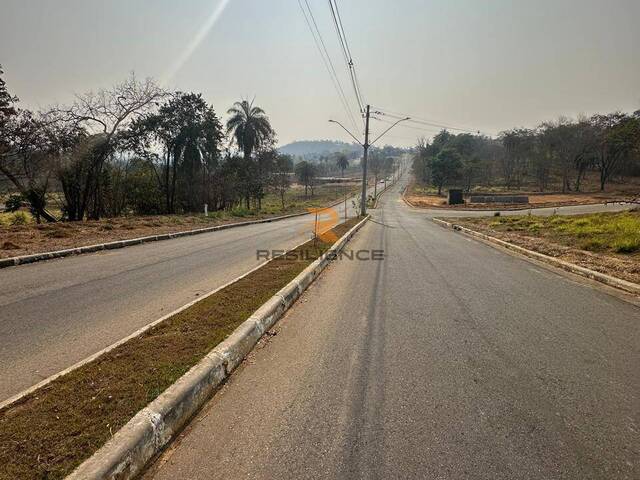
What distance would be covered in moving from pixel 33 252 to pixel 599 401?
38.9 ft

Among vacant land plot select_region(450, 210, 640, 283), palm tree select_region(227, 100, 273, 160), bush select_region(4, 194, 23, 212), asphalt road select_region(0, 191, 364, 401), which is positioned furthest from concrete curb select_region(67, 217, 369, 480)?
palm tree select_region(227, 100, 273, 160)

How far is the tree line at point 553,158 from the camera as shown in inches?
2574

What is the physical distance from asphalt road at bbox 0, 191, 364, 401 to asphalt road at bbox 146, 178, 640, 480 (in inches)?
79.4

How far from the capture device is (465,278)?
760cm

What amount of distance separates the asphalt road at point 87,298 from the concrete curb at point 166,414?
5.09ft

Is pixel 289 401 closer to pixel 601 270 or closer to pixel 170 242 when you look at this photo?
pixel 601 270

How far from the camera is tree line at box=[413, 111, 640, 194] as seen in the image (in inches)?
2574

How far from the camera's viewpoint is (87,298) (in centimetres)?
583

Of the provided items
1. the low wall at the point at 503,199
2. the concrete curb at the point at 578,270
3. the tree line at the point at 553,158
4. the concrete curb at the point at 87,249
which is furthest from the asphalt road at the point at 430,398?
the tree line at the point at 553,158

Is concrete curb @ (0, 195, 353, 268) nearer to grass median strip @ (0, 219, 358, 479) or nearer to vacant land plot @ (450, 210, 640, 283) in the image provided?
grass median strip @ (0, 219, 358, 479)

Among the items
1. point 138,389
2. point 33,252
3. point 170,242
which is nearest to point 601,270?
point 138,389

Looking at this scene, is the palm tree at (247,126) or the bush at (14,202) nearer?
the bush at (14,202)

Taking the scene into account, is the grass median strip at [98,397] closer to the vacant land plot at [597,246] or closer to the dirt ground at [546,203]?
the vacant land plot at [597,246]

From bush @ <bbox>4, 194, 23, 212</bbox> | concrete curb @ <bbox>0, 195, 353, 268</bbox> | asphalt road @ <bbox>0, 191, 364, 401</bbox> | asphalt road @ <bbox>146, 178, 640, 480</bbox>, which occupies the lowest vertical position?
asphalt road @ <bbox>146, 178, 640, 480</bbox>
